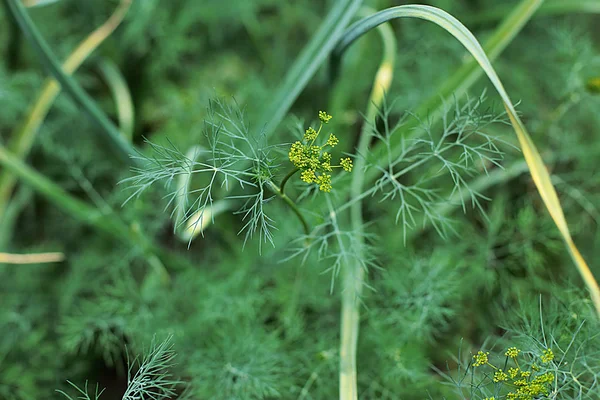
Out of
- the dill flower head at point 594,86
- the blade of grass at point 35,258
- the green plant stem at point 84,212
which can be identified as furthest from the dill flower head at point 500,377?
the blade of grass at point 35,258

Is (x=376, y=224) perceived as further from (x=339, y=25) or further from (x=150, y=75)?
(x=150, y=75)

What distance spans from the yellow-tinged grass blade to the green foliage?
0.05 m

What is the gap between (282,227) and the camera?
3.29 feet

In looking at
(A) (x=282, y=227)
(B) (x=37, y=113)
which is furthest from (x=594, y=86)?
(B) (x=37, y=113)

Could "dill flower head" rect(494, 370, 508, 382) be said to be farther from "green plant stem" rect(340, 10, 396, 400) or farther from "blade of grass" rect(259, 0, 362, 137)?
"blade of grass" rect(259, 0, 362, 137)

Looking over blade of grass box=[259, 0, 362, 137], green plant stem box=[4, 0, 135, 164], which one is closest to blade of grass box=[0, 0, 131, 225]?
green plant stem box=[4, 0, 135, 164]

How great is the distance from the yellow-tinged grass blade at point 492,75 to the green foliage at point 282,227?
0.16 ft

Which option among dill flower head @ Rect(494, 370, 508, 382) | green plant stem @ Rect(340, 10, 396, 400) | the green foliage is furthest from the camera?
the green foliage

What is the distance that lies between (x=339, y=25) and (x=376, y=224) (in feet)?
Answer: 1.50

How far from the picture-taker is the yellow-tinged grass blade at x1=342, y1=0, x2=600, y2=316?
0.64 metres

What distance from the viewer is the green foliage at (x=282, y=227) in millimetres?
829

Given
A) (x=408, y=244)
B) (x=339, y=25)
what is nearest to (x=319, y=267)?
(x=408, y=244)

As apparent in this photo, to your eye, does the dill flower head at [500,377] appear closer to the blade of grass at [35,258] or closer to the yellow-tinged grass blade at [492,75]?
the yellow-tinged grass blade at [492,75]

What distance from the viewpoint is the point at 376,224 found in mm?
1129
